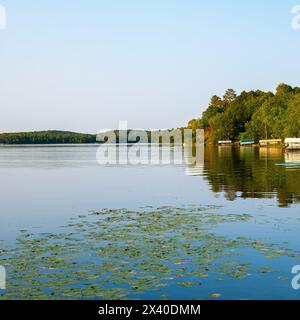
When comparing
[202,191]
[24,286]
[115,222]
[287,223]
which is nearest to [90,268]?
[24,286]

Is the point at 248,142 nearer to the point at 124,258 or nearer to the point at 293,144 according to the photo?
the point at 293,144

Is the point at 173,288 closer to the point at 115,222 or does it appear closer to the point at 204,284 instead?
the point at 204,284

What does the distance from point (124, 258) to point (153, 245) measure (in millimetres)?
2157

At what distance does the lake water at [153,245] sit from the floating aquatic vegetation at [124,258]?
0.03 m

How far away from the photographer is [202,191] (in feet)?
125

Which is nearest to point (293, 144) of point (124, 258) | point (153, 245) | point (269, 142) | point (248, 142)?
point (269, 142)

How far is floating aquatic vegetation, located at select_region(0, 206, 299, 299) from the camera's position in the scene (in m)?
13.7

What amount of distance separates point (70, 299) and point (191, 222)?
11.8 meters

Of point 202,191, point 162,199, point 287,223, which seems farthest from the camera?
point 202,191

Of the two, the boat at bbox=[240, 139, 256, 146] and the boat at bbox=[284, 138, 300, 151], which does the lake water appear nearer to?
the boat at bbox=[284, 138, 300, 151]

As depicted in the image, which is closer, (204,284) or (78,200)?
(204,284)

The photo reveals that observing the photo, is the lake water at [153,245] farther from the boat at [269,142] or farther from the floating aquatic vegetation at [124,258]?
the boat at [269,142]
